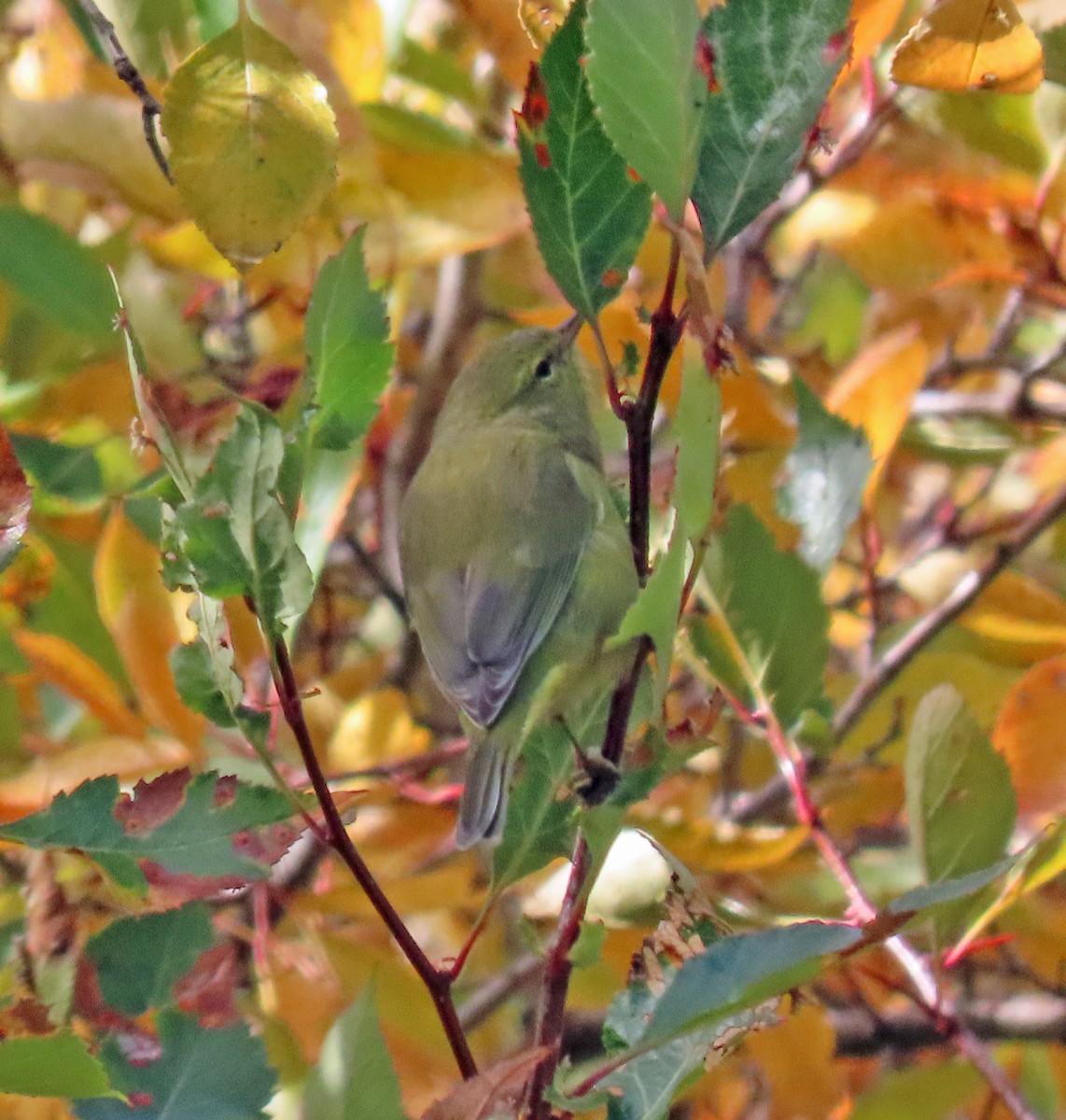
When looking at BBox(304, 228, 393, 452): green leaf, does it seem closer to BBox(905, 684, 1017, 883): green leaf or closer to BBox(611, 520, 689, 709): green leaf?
BBox(611, 520, 689, 709): green leaf

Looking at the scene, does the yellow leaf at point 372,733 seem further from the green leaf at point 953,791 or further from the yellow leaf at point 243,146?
the yellow leaf at point 243,146

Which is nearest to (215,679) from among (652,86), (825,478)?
(652,86)

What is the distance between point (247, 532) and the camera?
66cm

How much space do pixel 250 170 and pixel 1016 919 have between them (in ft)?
3.55

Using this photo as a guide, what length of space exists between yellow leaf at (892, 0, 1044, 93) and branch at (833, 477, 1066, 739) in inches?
23.4

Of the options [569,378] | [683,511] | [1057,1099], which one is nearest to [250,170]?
[683,511]

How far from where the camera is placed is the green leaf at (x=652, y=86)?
652 millimetres

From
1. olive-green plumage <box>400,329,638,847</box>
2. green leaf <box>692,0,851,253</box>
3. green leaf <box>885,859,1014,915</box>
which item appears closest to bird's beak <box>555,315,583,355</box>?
olive-green plumage <box>400,329,638,847</box>

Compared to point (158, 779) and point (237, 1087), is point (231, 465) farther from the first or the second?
point (237, 1087)

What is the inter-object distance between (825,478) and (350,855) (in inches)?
24.0

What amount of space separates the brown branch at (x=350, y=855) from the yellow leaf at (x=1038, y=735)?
0.69 metres

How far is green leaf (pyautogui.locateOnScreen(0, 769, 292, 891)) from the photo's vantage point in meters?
0.80

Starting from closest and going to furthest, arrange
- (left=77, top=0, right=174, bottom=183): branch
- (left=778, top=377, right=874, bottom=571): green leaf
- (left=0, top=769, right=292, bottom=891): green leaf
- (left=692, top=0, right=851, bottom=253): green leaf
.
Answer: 1. (left=692, top=0, right=851, bottom=253): green leaf
2. (left=0, top=769, right=292, bottom=891): green leaf
3. (left=77, top=0, right=174, bottom=183): branch
4. (left=778, top=377, right=874, bottom=571): green leaf

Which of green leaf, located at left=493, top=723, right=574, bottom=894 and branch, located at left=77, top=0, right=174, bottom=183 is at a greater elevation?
branch, located at left=77, top=0, right=174, bottom=183
